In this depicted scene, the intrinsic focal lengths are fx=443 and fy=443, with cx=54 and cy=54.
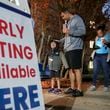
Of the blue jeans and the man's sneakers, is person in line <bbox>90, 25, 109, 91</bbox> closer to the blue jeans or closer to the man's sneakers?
the blue jeans

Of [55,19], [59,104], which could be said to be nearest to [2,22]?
[59,104]

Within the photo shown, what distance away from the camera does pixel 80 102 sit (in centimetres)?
834

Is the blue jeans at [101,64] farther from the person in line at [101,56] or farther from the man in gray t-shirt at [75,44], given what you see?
the man in gray t-shirt at [75,44]

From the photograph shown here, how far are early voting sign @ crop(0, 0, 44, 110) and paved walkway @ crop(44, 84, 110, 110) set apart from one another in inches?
169

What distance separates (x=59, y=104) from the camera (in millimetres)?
7961

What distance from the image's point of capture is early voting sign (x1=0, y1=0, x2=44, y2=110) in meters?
2.57

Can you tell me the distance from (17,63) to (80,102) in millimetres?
5733

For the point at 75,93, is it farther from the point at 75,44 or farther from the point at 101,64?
the point at 101,64

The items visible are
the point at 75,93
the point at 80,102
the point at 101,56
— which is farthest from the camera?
the point at 101,56

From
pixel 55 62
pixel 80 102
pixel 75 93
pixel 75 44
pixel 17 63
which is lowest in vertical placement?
pixel 80 102

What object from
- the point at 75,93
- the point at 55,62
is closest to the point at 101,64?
the point at 55,62

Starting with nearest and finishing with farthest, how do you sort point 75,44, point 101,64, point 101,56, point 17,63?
point 17,63, point 75,44, point 101,56, point 101,64

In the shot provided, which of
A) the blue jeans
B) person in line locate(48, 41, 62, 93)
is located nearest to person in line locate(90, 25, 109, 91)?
the blue jeans

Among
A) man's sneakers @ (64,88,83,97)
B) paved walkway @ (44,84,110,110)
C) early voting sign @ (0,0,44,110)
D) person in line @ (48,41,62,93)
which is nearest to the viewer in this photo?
early voting sign @ (0,0,44,110)
